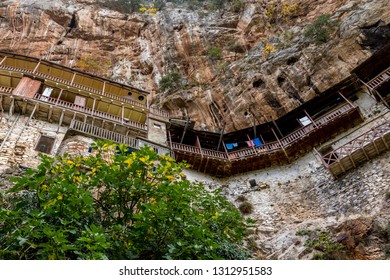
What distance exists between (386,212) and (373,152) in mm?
4897

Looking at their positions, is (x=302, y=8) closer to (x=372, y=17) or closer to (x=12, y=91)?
(x=372, y=17)

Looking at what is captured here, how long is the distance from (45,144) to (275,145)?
14.6m

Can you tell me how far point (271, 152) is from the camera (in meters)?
23.1

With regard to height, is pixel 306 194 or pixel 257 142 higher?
pixel 257 142

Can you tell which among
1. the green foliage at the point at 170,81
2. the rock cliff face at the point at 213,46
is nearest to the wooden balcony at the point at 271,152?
the rock cliff face at the point at 213,46

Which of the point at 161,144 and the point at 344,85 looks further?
the point at 161,144

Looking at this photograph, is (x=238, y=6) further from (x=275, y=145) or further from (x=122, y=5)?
(x=275, y=145)

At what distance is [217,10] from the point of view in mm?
41406

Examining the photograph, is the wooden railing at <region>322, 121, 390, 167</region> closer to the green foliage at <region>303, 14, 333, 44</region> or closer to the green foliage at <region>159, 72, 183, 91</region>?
the green foliage at <region>303, 14, 333, 44</region>

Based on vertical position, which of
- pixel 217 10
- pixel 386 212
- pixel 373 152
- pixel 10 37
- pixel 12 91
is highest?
pixel 217 10

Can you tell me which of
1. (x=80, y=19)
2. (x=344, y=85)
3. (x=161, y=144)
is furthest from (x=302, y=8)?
(x=80, y=19)

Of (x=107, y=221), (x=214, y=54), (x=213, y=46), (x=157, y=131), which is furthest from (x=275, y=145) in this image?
(x=107, y=221)


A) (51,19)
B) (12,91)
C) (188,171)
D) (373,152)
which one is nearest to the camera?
(373,152)

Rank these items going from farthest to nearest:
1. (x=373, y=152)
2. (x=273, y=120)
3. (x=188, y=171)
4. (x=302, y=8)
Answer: (x=302, y=8) < (x=273, y=120) < (x=188, y=171) < (x=373, y=152)
